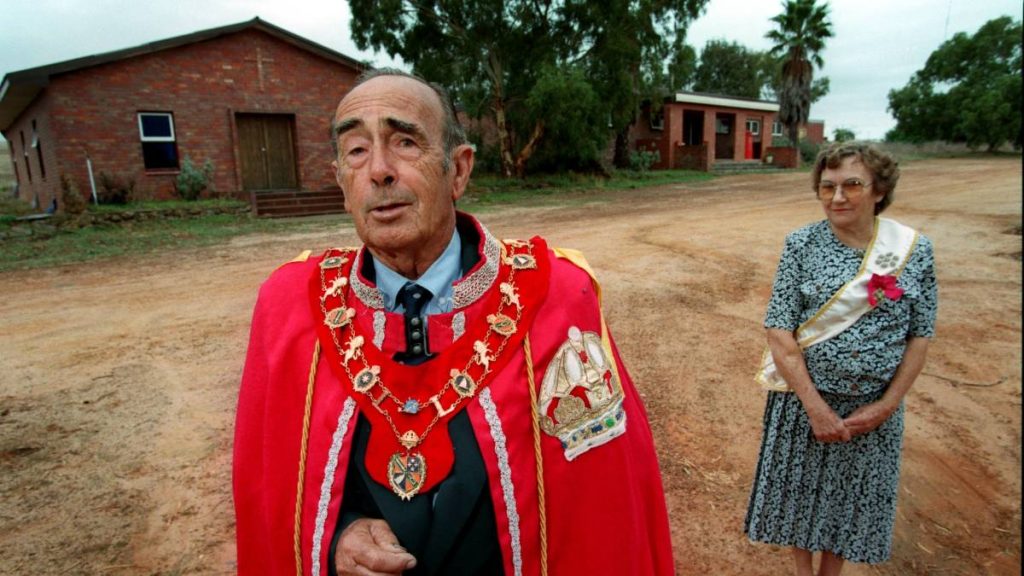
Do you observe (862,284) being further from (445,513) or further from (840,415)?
(445,513)

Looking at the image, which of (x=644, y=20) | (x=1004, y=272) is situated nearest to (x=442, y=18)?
(x=644, y=20)

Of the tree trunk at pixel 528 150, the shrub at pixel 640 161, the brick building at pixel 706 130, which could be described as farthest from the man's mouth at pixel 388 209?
the brick building at pixel 706 130

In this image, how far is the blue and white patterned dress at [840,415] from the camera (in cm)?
252

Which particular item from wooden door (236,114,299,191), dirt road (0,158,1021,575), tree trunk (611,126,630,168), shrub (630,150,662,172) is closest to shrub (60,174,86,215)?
wooden door (236,114,299,191)

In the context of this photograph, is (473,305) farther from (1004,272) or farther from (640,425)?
(1004,272)

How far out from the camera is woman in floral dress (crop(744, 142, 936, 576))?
2.52m

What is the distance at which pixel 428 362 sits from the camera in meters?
1.75

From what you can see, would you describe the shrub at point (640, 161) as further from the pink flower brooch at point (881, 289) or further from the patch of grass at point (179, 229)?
the pink flower brooch at point (881, 289)

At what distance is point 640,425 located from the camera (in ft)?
6.42

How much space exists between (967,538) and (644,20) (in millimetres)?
20030

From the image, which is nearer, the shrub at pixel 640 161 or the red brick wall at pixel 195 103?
the red brick wall at pixel 195 103

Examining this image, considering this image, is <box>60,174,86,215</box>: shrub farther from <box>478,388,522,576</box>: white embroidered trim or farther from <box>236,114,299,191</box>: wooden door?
<box>478,388,522,576</box>: white embroidered trim

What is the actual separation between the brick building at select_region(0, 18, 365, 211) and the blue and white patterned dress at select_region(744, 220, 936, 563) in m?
15.0

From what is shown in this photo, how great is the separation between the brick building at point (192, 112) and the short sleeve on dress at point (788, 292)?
14.9m
